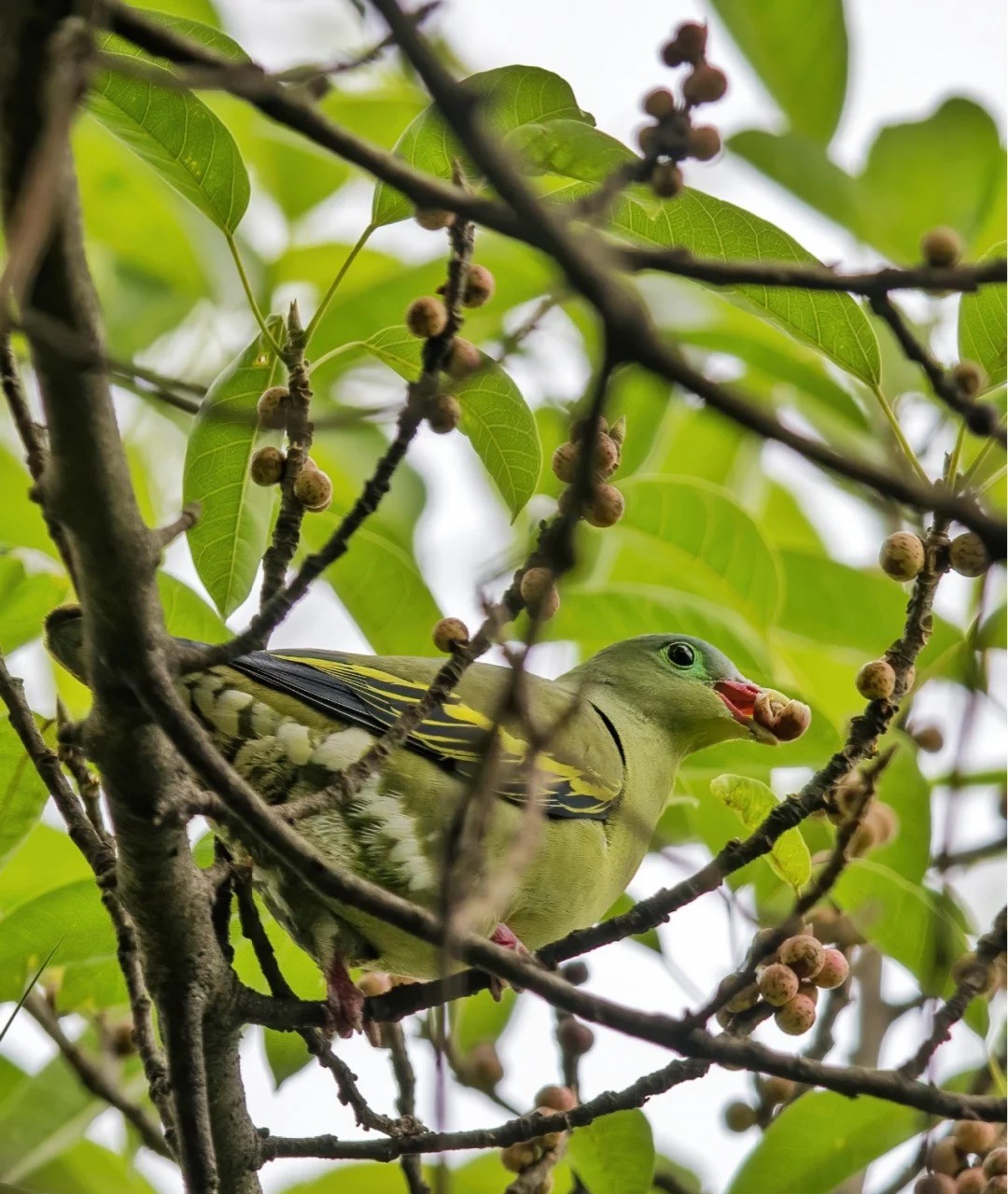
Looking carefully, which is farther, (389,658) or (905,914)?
(389,658)

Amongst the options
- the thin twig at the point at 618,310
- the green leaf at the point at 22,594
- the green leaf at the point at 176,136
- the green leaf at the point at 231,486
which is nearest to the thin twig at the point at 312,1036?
the green leaf at the point at 231,486

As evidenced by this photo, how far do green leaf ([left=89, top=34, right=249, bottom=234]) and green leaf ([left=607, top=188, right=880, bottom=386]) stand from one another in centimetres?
62

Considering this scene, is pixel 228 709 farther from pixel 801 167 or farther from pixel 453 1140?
pixel 801 167

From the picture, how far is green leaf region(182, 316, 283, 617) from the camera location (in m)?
2.72

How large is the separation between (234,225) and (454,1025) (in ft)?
6.81

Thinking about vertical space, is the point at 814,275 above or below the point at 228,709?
below

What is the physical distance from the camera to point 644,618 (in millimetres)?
3658

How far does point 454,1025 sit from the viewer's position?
378 cm

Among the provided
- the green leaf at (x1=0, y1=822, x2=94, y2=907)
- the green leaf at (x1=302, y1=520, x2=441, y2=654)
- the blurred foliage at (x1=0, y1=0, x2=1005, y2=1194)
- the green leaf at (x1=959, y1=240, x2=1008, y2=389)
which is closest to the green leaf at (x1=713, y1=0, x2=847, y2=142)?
the blurred foliage at (x1=0, y1=0, x2=1005, y2=1194)

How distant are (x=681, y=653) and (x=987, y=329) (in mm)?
1692

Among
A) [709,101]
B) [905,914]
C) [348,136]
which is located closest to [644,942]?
[905,914]

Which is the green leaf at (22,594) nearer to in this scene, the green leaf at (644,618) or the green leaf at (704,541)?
the green leaf at (644,618)

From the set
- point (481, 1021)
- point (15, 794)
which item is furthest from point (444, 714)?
point (481, 1021)

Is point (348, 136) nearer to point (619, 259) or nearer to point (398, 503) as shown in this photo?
point (619, 259)
